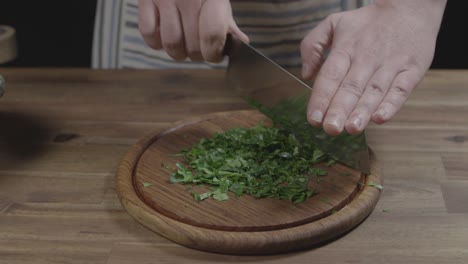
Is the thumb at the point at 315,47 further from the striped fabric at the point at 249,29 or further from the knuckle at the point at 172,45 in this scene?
the striped fabric at the point at 249,29

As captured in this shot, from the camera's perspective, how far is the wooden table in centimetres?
113

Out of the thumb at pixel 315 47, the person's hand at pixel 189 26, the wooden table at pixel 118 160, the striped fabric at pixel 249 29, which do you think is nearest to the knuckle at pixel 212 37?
the person's hand at pixel 189 26

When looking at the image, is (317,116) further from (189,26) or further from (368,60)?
(189,26)

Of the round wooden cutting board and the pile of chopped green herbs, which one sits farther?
the pile of chopped green herbs

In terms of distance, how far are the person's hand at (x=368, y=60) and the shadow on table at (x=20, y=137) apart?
64cm

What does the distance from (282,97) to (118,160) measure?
39 centimetres

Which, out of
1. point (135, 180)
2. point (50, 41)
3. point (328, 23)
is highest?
point (328, 23)

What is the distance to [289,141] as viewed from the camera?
139 centimetres

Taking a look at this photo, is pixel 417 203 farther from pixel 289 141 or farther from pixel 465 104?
pixel 465 104

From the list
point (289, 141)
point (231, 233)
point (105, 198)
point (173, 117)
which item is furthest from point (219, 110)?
point (231, 233)

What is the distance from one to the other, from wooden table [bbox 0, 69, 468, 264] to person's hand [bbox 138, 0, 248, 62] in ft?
0.74

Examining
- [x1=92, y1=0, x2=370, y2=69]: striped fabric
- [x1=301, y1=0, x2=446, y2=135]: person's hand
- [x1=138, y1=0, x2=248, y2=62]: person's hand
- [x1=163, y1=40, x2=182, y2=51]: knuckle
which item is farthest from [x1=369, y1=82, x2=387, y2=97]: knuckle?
[x1=92, y1=0, x2=370, y2=69]: striped fabric

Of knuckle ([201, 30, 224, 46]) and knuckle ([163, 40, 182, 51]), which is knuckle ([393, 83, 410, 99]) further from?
knuckle ([163, 40, 182, 51])

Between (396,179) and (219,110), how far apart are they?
20.1 inches
